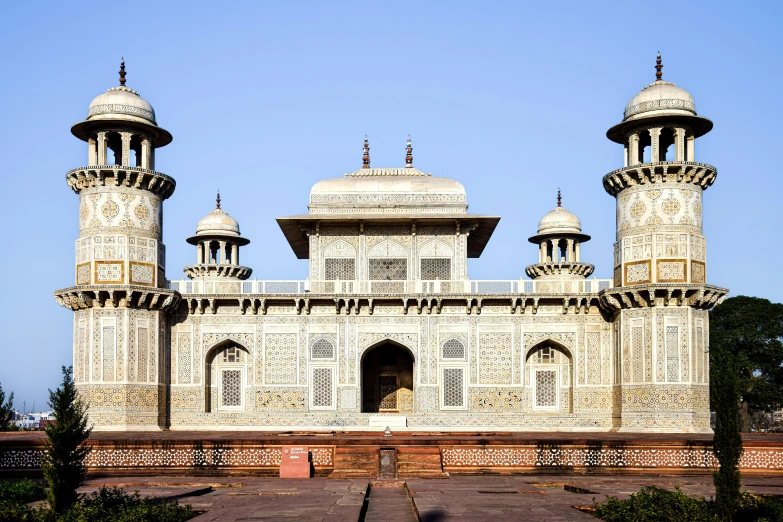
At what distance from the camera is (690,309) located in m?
25.5

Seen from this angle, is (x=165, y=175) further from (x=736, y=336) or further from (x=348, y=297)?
(x=736, y=336)

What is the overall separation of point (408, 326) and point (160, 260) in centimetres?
786

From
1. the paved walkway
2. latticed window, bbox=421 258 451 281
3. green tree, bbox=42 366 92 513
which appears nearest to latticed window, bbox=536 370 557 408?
latticed window, bbox=421 258 451 281

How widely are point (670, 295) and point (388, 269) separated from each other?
902cm

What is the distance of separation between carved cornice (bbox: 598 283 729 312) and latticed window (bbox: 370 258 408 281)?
6958 mm

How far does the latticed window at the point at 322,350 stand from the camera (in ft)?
91.8

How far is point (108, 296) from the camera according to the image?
84.7 feet

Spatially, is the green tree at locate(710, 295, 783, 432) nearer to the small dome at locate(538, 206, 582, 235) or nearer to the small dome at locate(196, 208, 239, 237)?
the small dome at locate(538, 206, 582, 235)

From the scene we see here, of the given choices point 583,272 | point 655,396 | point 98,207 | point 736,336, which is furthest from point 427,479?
point 736,336

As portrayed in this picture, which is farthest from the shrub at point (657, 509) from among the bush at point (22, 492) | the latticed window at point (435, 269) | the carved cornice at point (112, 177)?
the carved cornice at point (112, 177)

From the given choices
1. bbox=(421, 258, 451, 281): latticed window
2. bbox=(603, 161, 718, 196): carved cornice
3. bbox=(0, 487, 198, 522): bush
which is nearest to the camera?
bbox=(0, 487, 198, 522): bush

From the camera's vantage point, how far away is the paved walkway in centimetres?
1107

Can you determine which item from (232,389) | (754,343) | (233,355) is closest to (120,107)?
(233,355)

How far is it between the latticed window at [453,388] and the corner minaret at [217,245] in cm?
1339
